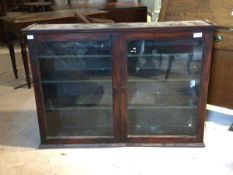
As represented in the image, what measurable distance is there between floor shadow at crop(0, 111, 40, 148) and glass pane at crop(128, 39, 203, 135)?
78 centimetres

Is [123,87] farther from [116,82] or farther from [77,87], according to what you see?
[77,87]

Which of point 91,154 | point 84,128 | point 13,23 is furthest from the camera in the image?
point 13,23

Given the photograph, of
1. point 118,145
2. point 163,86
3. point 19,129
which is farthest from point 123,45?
point 19,129

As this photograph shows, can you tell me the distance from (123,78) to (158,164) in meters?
0.61

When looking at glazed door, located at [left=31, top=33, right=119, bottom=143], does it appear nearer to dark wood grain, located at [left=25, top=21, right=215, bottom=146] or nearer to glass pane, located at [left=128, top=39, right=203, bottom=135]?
dark wood grain, located at [left=25, top=21, right=215, bottom=146]

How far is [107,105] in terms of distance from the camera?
2.00m

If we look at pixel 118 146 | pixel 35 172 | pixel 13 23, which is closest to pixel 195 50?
pixel 118 146

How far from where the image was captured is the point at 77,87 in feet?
6.63

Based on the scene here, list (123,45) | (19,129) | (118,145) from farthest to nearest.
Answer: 1. (19,129)
2. (118,145)
3. (123,45)

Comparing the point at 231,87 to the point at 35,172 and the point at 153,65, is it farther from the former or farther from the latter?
the point at 35,172

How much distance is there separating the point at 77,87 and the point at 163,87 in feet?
2.05

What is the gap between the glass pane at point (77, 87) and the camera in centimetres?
186

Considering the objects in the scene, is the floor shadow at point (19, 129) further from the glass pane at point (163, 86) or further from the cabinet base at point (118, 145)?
the glass pane at point (163, 86)

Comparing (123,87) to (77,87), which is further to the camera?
(77,87)
